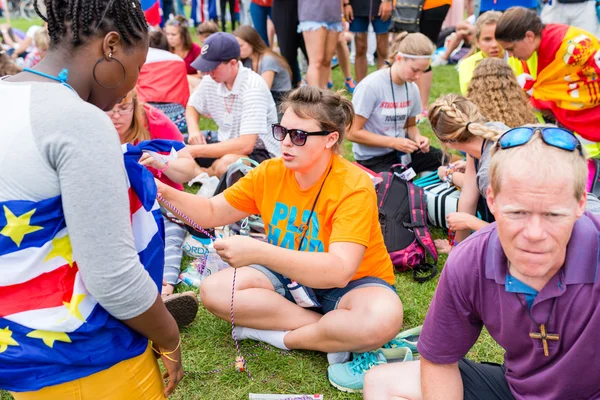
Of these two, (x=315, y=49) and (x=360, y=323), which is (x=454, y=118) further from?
(x=315, y=49)

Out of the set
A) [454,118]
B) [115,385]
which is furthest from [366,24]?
[115,385]

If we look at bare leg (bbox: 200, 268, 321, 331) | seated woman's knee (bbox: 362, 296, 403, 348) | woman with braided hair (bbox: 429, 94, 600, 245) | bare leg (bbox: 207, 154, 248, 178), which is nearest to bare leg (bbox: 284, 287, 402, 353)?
seated woman's knee (bbox: 362, 296, 403, 348)

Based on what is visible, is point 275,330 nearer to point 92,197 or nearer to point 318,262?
point 318,262

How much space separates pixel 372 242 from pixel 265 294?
588 millimetres

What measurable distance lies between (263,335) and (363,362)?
1.78ft

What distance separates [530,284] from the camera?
66.5 inches

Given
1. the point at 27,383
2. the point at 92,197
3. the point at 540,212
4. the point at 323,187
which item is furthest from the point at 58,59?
the point at 323,187

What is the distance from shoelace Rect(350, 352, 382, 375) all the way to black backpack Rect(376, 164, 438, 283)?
95cm

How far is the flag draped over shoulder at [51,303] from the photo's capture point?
132cm

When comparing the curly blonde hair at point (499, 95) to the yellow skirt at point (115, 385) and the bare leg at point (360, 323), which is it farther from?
the yellow skirt at point (115, 385)

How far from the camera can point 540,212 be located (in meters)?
1.56

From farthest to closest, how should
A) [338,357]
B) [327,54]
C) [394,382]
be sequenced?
[327,54], [338,357], [394,382]

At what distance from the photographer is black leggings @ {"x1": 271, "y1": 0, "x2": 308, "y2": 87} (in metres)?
6.60

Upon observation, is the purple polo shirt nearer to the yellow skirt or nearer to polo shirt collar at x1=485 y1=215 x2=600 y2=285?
polo shirt collar at x1=485 y1=215 x2=600 y2=285
